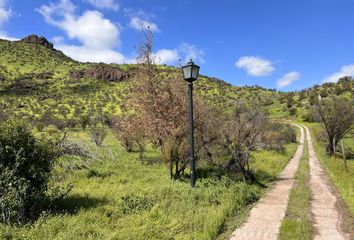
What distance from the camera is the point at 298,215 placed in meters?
10.1

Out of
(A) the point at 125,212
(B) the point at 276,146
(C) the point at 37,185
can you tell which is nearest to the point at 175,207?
(A) the point at 125,212

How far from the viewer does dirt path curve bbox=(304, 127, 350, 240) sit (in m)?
8.48

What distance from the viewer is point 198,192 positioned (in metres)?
11.5

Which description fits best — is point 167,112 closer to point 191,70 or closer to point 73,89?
point 191,70

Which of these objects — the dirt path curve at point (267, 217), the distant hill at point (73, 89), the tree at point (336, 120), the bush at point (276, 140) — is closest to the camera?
the dirt path curve at point (267, 217)

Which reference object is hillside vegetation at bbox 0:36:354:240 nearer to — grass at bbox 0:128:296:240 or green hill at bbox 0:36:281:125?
grass at bbox 0:128:296:240

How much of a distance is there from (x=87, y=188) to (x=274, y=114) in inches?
2631

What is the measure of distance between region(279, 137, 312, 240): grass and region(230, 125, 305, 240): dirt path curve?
0.50 ft

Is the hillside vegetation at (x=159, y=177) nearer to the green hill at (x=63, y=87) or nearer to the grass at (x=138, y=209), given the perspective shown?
the grass at (x=138, y=209)

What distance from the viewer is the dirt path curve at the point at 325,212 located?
8.48 meters

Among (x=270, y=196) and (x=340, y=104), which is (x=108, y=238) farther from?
A: (x=340, y=104)

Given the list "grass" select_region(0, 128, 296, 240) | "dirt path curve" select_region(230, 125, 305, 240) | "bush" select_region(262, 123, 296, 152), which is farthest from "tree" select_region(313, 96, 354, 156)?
"grass" select_region(0, 128, 296, 240)

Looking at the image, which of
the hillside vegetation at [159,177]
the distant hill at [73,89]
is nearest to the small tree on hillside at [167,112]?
the hillside vegetation at [159,177]

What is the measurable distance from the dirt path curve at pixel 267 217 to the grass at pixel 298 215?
0.15 meters
